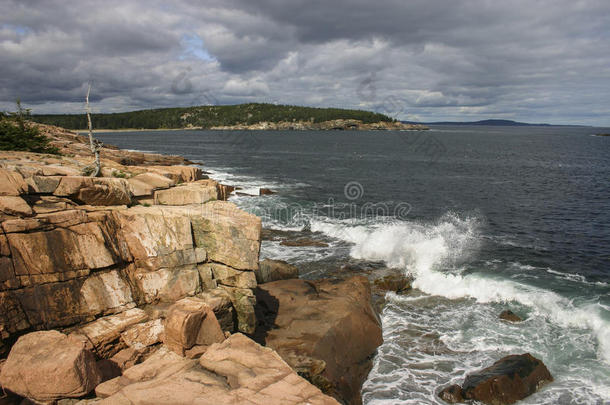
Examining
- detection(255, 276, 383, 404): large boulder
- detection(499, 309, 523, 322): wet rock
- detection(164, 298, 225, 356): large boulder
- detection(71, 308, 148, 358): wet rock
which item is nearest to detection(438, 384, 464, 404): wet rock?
detection(255, 276, 383, 404): large boulder

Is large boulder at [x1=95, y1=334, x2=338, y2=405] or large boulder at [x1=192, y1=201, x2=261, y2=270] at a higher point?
large boulder at [x1=192, y1=201, x2=261, y2=270]

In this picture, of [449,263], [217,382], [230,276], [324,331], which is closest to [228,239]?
[230,276]

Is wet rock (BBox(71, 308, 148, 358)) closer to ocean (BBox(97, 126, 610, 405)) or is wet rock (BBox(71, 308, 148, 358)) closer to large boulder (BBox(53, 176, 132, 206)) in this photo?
large boulder (BBox(53, 176, 132, 206))

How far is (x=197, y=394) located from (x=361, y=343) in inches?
331

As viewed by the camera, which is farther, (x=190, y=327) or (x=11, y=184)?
(x=11, y=184)

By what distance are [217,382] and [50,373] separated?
12.6ft

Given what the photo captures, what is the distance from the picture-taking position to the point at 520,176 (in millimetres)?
60094

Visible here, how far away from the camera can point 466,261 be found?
2500 centimetres

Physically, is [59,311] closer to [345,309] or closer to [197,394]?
[197,394]

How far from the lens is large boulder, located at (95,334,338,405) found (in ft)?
24.7

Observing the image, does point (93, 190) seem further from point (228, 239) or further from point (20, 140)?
point (20, 140)

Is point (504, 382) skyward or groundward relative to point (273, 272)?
groundward

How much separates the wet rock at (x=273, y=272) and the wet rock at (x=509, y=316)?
10.9m

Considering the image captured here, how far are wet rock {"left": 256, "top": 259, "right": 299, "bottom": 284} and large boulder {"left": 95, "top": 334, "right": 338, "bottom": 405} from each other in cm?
863
